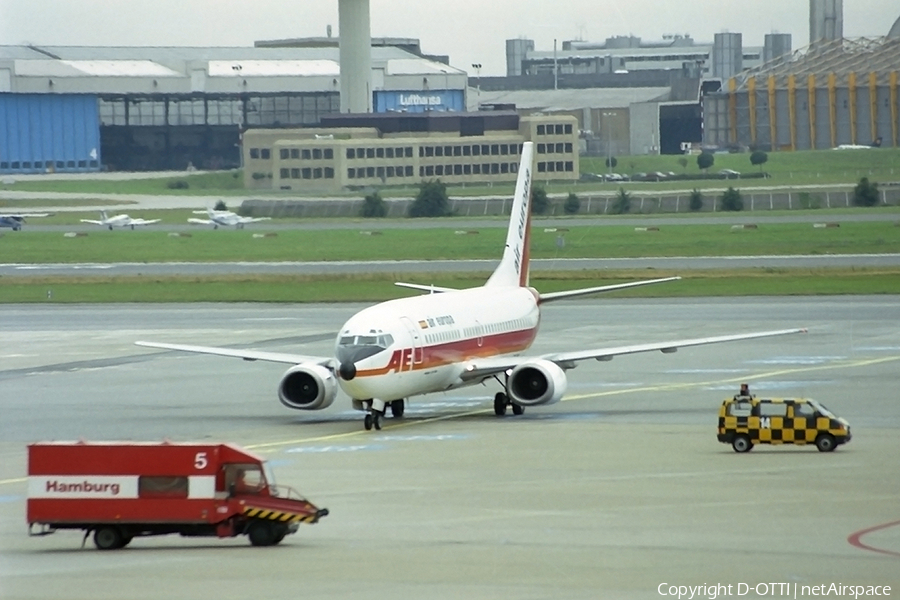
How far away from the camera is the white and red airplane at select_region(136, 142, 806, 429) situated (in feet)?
156

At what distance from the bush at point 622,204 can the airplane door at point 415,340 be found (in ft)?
337

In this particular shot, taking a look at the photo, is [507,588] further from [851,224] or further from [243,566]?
[851,224]

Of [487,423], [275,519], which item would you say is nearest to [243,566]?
[275,519]

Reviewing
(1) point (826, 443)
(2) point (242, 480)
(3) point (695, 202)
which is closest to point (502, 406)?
(1) point (826, 443)

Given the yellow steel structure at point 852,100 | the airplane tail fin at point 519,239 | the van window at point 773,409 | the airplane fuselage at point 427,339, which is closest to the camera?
the van window at point 773,409

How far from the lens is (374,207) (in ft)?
513

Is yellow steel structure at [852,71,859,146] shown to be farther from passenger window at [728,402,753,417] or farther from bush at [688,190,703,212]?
passenger window at [728,402,753,417]

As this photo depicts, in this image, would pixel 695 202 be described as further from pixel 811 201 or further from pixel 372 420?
pixel 372 420

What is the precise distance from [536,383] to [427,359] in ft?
12.0

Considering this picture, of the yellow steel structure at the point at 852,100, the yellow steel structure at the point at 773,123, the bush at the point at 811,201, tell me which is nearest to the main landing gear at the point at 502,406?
the bush at the point at 811,201

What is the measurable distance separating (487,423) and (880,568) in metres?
24.7

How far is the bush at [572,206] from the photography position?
152 metres

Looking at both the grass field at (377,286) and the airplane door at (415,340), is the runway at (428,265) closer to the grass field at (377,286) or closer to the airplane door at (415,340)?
the grass field at (377,286)

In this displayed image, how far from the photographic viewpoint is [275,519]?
99.5 feet
